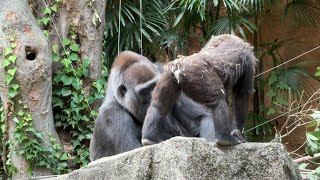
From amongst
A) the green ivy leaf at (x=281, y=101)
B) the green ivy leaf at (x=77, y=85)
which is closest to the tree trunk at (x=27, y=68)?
the green ivy leaf at (x=77, y=85)

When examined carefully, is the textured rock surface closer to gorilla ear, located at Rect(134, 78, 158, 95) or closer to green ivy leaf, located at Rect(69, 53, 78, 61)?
gorilla ear, located at Rect(134, 78, 158, 95)

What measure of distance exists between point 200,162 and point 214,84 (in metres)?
0.65

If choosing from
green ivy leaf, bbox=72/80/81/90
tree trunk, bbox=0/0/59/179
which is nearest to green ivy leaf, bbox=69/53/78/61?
green ivy leaf, bbox=72/80/81/90

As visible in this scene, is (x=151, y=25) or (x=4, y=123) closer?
(x=4, y=123)

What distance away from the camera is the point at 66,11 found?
21.6ft

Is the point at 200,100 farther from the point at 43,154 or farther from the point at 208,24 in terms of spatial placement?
the point at 208,24

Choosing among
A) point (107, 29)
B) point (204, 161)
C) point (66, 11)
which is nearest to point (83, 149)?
point (66, 11)

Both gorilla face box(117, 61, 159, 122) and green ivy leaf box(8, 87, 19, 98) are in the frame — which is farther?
green ivy leaf box(8, 87, 19, 98)

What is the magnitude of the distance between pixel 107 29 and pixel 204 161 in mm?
4474

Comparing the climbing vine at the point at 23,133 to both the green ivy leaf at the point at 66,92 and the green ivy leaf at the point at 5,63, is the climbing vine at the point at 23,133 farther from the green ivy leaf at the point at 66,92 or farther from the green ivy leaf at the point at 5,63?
the green ivy leaf at the point at 66,92

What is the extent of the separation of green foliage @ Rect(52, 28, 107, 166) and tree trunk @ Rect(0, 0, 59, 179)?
262mm

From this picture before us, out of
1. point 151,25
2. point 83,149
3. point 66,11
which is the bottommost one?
point 83,149

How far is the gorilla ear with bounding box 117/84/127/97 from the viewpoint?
16.0ft

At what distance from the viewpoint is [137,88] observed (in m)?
4.75
